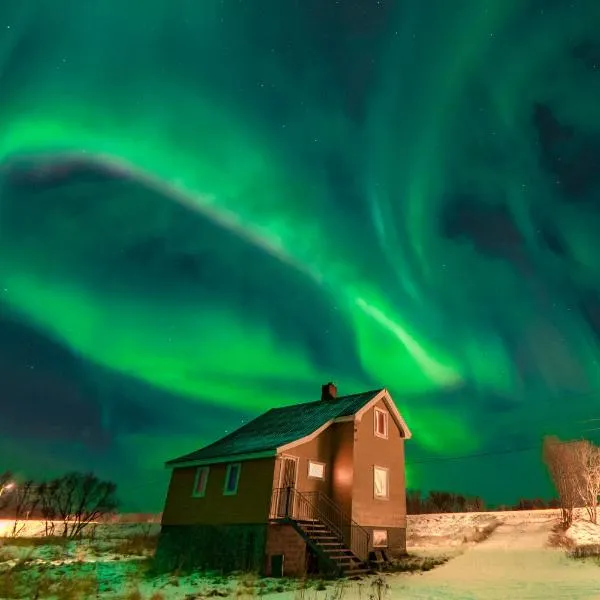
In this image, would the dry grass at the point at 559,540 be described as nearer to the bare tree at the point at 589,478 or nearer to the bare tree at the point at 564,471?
the bare tree at the point at 564,471

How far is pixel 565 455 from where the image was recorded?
39.1 m

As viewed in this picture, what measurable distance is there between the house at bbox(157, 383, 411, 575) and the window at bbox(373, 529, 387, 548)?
0.15 ft

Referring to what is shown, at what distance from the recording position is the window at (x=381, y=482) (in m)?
24.7

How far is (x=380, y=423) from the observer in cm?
2672

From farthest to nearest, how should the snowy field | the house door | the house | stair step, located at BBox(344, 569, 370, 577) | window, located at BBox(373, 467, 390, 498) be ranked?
window, located at BBox(373, 467, 390, 498) < the house door < the house < stair step, located at BBox(344, 569, 370, 577) < the snowy field

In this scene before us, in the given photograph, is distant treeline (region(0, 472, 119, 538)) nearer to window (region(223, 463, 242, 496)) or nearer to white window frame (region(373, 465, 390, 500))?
window (region(223, 463, 242, 496))

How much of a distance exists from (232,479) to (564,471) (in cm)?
2950

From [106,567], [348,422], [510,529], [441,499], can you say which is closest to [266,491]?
[348,422]

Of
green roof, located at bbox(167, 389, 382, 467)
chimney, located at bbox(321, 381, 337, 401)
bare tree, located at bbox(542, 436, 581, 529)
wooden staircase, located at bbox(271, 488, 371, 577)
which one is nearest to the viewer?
wooden staircase, located at bbox(271, 488, 371, 577)

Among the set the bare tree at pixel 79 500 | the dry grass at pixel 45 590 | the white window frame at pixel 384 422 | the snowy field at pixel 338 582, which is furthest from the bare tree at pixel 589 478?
the bare tree at pixel 79 500

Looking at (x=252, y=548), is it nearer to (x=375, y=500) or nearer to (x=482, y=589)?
(x=375, y=500)

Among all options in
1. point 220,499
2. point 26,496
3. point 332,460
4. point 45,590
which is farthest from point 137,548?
point 26,496

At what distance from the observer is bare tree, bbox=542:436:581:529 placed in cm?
3534

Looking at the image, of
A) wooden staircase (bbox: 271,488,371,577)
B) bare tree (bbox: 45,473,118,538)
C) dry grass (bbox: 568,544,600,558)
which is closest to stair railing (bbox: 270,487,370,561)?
wooden staircase (bbox: 271,488,371,577)
